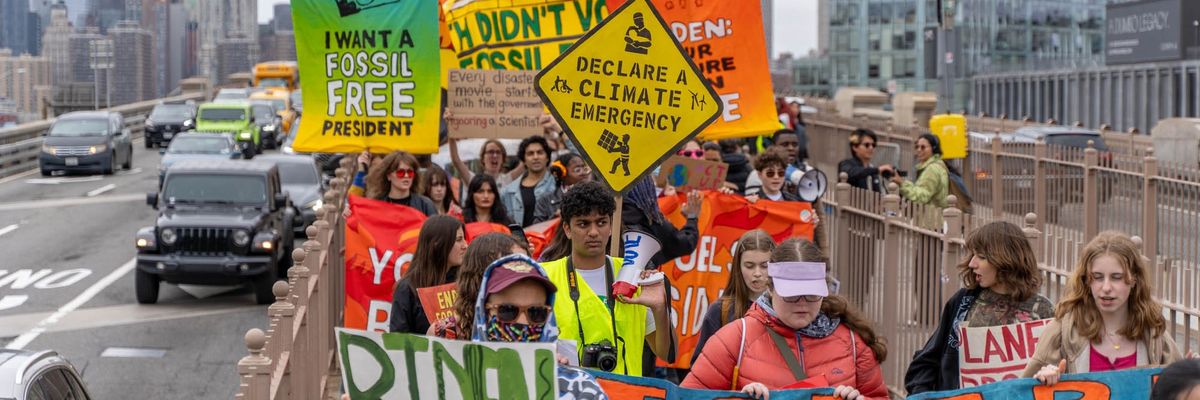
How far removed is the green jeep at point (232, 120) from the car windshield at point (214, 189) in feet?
84.4

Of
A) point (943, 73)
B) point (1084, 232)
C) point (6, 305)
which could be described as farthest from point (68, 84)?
point (1084, 232)

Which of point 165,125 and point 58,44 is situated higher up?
point 58,44

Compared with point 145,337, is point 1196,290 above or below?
above

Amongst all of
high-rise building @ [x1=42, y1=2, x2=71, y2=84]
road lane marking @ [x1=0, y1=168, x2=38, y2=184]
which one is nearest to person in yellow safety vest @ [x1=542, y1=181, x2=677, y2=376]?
road lane marking @ [x1=0, y1=168, x2=38, y2=184]

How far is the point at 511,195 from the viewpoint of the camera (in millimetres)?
12617

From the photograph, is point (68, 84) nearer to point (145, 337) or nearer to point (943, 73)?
point (943, 73)

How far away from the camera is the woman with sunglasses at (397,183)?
1201cm

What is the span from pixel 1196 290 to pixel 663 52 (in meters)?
2.64

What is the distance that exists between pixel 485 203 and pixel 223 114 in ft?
121

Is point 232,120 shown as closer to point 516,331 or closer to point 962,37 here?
point 516,331

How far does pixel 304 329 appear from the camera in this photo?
9.12 metres

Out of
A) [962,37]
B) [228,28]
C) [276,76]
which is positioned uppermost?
[228,28]

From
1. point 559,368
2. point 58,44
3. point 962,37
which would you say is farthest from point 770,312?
point 58,44

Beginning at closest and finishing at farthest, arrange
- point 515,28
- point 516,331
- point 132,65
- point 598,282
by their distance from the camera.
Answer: point 516,331
point 598,282
point 515,28
point 132,65
